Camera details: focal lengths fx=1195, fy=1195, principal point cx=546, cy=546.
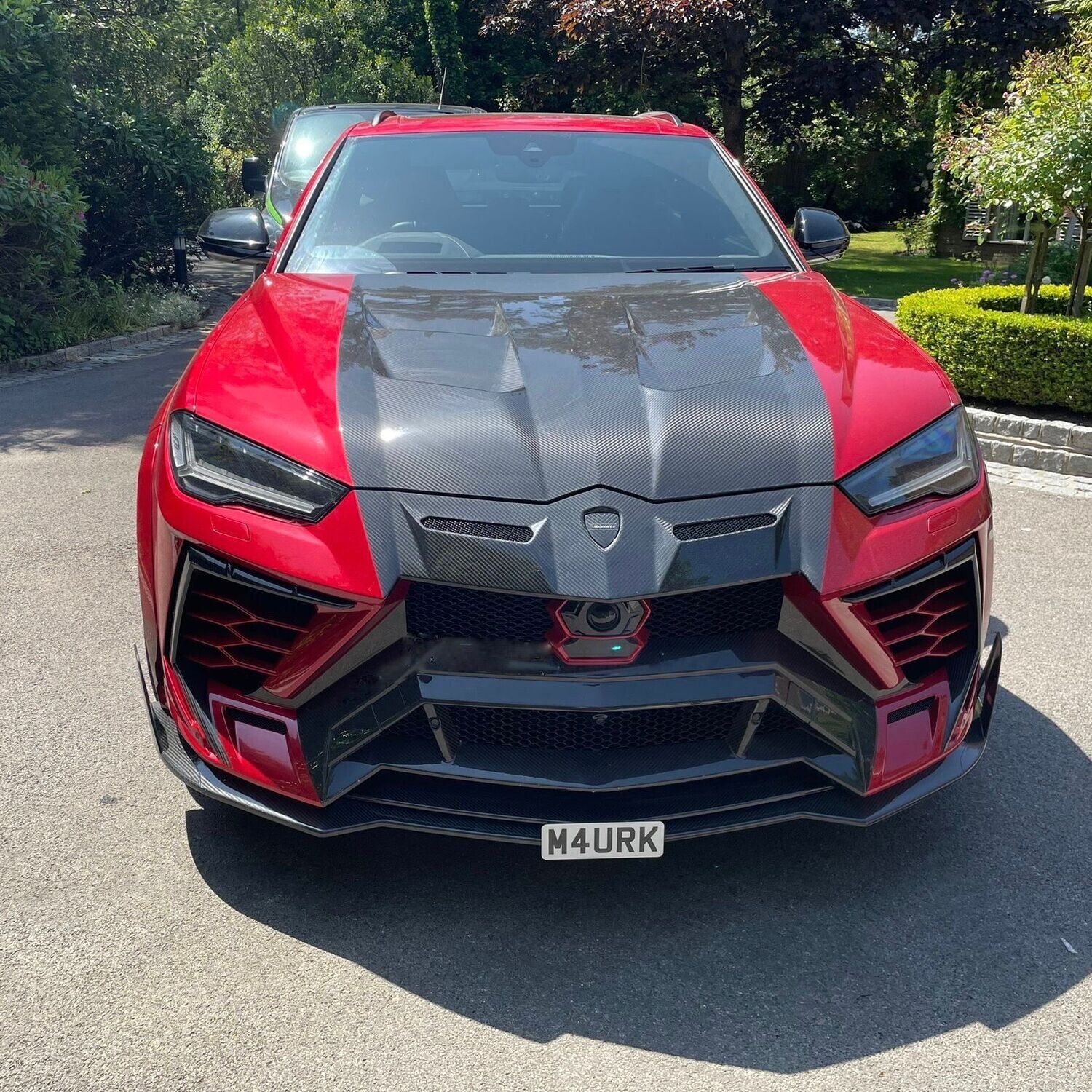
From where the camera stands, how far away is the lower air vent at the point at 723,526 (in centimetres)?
245

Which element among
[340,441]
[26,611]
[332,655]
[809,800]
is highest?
[340,441]

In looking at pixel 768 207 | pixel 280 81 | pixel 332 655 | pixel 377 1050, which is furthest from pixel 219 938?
pixel 280 81

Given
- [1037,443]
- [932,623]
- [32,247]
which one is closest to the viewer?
[932,623]

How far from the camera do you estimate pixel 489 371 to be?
2.84m

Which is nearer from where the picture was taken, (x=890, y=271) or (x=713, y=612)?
(x=713, y=612)

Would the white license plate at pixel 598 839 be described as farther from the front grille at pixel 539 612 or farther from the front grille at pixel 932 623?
the front grille at pixel 932 623

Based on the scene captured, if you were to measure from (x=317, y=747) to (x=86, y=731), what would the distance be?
60.9 inches

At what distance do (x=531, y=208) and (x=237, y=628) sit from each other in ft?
7.02

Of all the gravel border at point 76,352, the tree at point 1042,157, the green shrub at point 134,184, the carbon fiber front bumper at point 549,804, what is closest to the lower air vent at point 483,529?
the carbon fiber front bumper at point 549,804

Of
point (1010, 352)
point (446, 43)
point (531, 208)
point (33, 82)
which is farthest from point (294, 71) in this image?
point (531, 208)

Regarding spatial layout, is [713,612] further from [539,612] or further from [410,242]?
[410,242]

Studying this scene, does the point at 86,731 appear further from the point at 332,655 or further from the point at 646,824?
the point at 646,824

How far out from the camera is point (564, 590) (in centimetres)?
238

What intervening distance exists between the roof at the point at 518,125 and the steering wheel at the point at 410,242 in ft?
2.20
